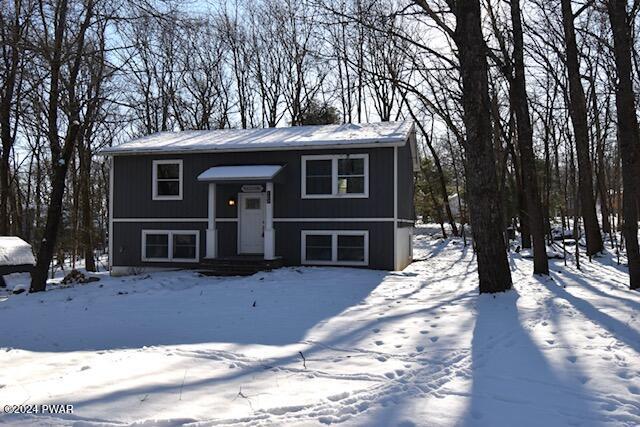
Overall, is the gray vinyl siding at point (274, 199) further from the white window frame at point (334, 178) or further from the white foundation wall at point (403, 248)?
the white foundation wall at point (403, 248)

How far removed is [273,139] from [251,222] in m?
2.75

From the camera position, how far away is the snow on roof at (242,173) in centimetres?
1465

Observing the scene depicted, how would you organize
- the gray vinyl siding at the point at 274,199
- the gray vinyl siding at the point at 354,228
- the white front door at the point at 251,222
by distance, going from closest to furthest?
1. the gray vinyl siding at the point at 354,228
2. the gray vinyl siding at the point at 274,199
3. the white front door at the point at 251,222

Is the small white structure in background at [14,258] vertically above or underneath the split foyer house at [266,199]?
underneath

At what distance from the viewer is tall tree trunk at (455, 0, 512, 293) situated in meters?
9.60

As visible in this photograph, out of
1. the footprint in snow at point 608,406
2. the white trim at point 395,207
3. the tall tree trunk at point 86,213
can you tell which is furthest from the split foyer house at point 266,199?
→ the footprint in snow at point 608,406

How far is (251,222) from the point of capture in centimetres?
1612

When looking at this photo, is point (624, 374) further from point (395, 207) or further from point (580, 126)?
point (580, 126)

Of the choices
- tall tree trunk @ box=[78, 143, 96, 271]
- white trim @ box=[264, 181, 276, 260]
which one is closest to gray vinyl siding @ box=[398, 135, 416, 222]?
white trim @ box=[264, 181, 276, 260]

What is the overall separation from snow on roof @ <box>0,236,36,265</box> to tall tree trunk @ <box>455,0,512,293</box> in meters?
9.56

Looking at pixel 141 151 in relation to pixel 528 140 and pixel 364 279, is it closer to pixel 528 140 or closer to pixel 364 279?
pixel 364 279

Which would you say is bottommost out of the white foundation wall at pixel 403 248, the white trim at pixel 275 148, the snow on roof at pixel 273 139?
the white foundation wall at pixel 403 248

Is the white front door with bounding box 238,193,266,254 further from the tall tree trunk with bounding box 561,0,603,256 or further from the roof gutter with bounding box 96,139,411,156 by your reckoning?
the tall tree trunk with bounding box 561,0,603,256

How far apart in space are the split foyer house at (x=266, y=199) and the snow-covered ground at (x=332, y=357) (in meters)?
4.25
